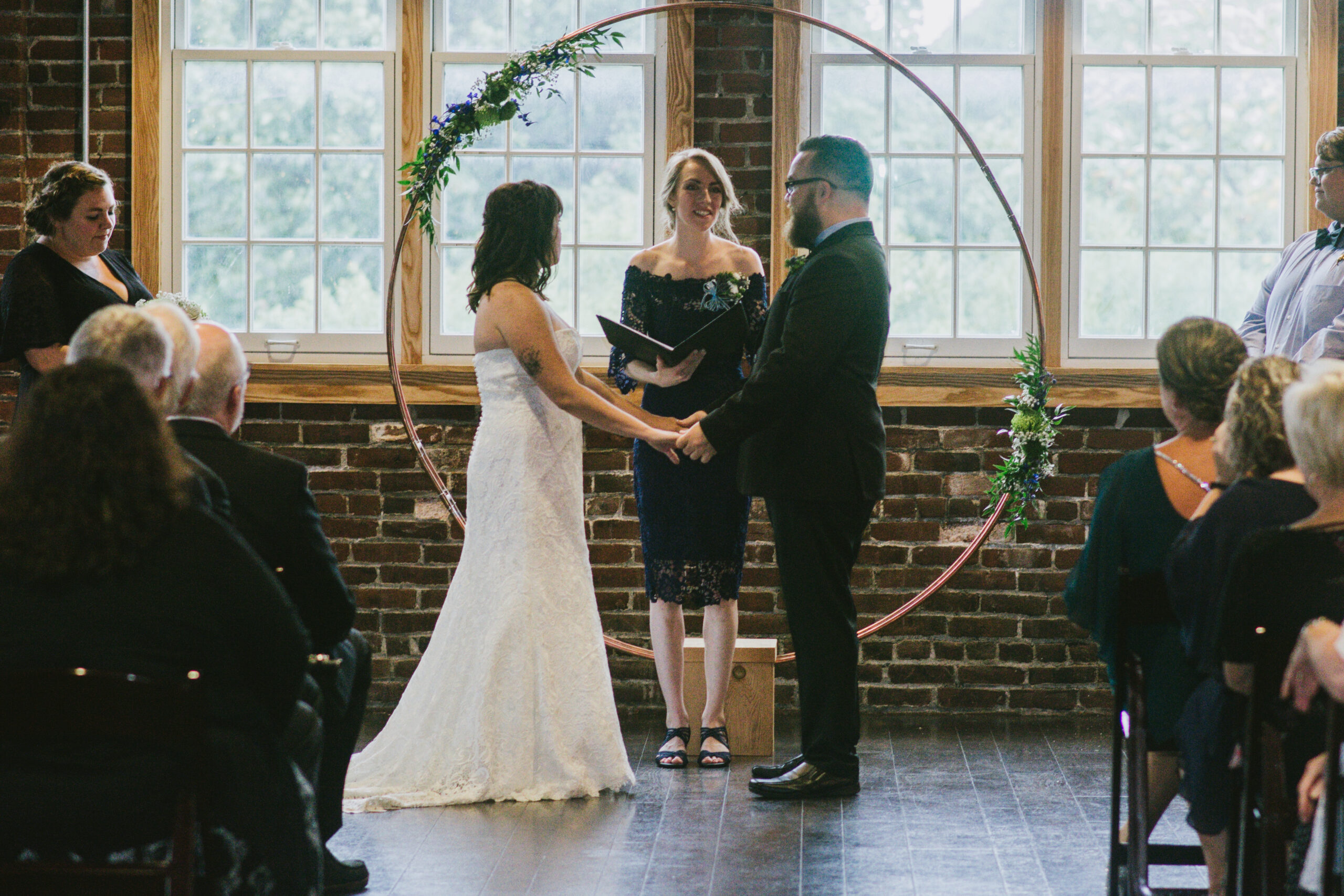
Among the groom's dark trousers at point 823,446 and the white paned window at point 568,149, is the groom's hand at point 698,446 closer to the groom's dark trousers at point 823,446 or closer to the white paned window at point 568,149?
the groom's dark trousers at point 823,446

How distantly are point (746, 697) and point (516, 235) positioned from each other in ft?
5.34

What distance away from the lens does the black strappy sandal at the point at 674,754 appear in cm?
433

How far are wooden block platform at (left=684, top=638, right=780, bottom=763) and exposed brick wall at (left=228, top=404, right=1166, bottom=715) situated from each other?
33.8 inches

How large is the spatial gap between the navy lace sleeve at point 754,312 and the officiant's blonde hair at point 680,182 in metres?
0.19

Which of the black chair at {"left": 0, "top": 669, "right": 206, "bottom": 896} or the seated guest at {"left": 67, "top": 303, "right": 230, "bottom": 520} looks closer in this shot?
the black chair at {"left": 0, "top": 669, "right": 206, "bottom": 896}

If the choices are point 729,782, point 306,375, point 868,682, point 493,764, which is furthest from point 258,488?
point 868,682

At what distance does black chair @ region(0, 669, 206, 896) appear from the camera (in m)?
1.84

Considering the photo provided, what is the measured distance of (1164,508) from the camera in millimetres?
2707

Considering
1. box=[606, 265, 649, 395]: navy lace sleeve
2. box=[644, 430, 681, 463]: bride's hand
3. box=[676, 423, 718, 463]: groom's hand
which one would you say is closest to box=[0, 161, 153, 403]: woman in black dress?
box=[606, 265, 649, 395]: navy lace sleeve

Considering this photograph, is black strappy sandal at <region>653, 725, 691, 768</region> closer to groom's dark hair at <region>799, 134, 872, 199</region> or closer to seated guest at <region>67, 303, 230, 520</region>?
groom's dark hair at <region>799, 134, 872, 199</region>

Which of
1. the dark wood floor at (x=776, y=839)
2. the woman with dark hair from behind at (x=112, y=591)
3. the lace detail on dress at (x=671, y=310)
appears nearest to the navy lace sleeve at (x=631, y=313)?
the lace detail on dress at (x=671, y=310)

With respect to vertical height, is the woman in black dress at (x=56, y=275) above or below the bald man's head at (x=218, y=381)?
above

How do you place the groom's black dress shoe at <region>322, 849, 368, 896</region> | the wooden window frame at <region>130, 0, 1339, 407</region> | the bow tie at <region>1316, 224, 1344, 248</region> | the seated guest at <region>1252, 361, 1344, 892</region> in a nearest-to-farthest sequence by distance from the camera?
the seated guest at <region>1252, 361, 1344, 892</region>
the groom's black dress shoe at <region>322, 849, 368, 896</region>
the bow tie at <region>1316, 224, 1344, 248</region>
the wooden window frame at <region>130, 0, 1339, 407</region>

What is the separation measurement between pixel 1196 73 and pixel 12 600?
481 centimetres
